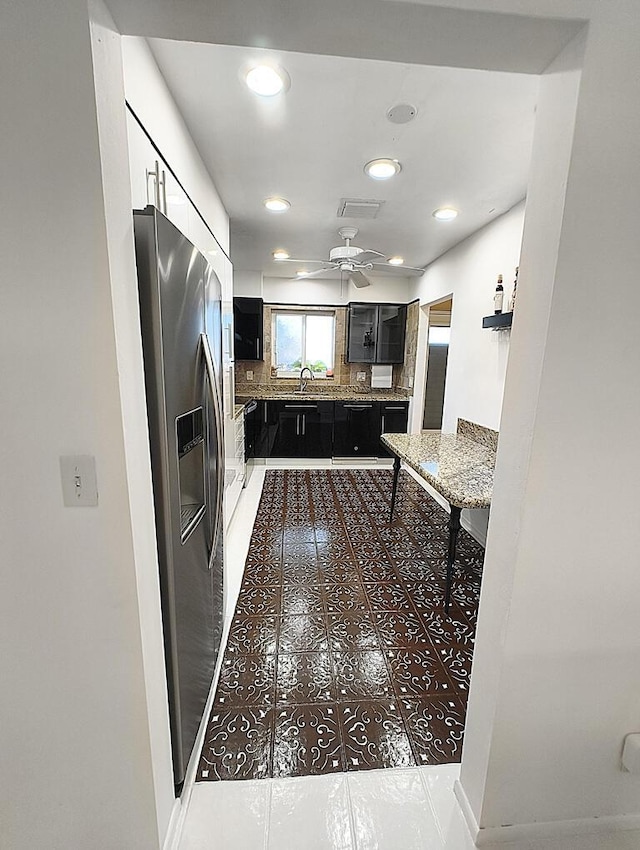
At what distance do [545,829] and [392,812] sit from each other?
49 centimetres

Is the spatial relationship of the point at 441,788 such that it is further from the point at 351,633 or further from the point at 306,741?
the point at 351,633

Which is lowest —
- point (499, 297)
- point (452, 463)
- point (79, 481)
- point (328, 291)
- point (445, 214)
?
point (452, 463)

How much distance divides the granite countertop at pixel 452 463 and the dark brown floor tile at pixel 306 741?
1.14 metres

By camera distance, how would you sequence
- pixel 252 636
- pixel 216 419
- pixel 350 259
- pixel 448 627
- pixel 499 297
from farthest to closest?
pixel 350 259
pixel 499 297
pixel 448 627
pixel 252 636
pixel 216 419

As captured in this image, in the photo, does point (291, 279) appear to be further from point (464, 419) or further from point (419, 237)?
point (464, 419)

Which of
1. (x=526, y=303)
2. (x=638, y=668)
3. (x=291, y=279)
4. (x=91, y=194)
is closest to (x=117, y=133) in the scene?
(x=91, y=194)

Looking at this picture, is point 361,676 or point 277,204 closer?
point 361,676

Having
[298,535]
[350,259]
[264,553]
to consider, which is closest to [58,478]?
[264,553]

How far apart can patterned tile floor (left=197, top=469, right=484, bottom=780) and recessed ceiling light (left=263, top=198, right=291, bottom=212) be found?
8.60 feet

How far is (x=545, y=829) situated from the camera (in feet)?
3.98

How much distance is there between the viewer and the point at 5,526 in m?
0.88

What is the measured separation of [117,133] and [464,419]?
328 cm

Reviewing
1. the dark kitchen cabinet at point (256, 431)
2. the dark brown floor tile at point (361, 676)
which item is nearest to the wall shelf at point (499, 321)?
the dark brown floor tile at point (361, 676)

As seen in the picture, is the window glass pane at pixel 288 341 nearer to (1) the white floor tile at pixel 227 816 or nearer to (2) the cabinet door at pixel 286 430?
(2) the cabinet door at pixel 286 430
